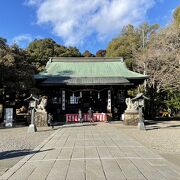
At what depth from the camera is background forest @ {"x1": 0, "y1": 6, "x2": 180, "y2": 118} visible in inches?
896

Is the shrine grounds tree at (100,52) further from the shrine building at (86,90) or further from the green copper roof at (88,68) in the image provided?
the shrine building at (86,90)

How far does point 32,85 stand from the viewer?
2395cm

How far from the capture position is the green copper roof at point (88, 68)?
27469 millimetres

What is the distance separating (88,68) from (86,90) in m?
3.56

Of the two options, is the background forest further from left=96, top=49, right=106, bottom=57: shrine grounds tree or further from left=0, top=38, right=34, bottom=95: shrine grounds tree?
left=96, top=49, right=106, bottom=57: shrine grounds tree

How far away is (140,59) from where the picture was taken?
117ft

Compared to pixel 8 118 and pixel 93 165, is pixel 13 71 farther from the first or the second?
pixel 93 165

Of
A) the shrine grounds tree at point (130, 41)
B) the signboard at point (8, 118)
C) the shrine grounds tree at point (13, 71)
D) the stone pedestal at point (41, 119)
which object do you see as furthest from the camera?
the shrine grounds tree at point (130, 41)

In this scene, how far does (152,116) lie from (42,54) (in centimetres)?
2190

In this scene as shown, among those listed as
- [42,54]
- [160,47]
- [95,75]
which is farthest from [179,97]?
[42,54]

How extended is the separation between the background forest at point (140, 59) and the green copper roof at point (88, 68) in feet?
6.53

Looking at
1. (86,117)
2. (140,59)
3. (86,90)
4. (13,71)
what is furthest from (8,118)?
(140,59)

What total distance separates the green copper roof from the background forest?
6.53 ft

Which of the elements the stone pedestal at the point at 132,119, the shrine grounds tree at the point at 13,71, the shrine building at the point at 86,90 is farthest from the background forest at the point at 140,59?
the stone pedestal at the point at 132,119
